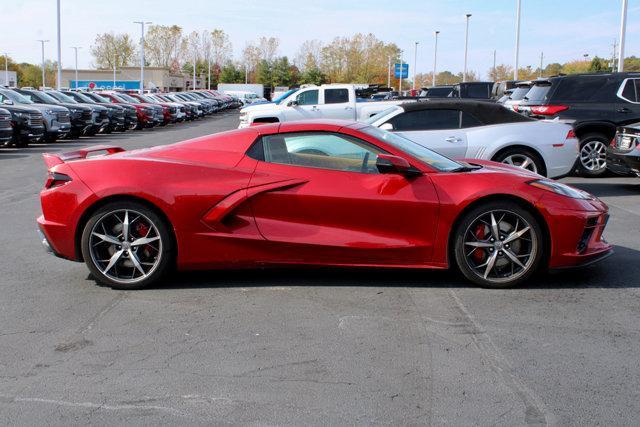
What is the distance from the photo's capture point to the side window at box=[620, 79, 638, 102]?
13992 millimetres

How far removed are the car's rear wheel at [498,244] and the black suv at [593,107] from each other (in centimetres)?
866

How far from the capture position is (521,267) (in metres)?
5.89

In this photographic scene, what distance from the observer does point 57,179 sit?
6129mm

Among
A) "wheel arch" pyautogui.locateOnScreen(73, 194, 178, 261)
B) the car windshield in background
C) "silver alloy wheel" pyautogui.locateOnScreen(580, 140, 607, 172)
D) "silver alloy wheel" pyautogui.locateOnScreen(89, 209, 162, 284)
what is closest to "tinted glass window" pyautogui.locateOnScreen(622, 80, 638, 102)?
"silver alloy wheel" pyautogui.locateOnScreen(580, 140, 607, 172)

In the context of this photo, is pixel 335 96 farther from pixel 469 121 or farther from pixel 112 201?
pixel 112 201

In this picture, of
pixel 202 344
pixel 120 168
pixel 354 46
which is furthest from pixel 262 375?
pixel 354 46

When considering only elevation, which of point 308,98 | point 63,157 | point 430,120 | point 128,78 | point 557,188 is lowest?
point 557,188

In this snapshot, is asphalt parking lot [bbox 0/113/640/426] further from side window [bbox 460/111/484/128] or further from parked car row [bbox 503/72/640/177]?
parked car row [bbox 503/72/640/177]

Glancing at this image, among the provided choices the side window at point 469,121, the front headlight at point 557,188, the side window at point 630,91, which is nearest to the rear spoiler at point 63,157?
the front headlight at point 557,188

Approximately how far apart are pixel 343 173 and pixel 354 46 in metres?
115

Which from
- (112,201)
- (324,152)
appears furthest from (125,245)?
(324,152)

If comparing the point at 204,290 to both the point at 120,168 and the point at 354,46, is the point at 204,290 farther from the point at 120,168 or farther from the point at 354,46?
the point at 354,46

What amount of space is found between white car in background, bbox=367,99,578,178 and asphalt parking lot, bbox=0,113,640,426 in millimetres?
4300

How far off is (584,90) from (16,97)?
18.0 metres
